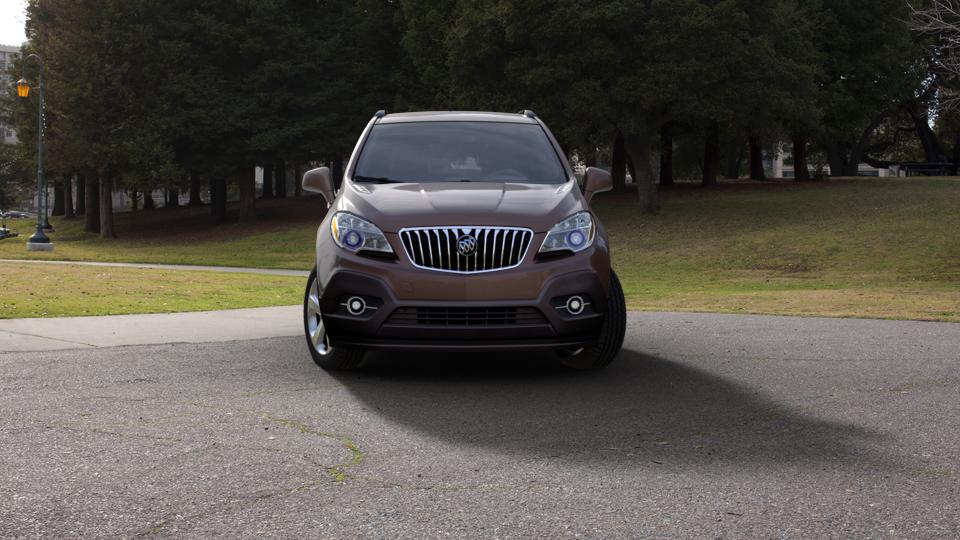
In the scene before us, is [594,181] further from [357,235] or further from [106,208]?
[106,208]

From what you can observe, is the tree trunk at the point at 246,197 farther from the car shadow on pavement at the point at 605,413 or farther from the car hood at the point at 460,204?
the car hood at the point at 460,204

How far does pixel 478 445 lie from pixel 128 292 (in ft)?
37.5

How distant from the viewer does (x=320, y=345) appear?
767 centimetres

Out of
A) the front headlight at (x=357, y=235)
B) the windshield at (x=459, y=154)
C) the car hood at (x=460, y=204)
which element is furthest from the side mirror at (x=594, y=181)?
the front headlight at (x=357, y=235)

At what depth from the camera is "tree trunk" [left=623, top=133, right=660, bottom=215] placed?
3631cm

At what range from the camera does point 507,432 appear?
5625 millimetres

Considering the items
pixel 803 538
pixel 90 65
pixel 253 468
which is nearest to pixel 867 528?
pixel 803 538

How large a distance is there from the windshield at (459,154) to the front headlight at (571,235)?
0.89 metres

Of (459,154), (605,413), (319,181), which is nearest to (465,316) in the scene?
(605,413)

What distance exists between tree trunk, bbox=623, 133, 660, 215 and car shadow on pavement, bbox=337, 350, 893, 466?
28723mm

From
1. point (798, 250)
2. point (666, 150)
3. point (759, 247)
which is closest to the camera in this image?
point (798, 250)

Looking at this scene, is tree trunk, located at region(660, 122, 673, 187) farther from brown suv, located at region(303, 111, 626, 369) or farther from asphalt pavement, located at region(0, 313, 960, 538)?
brown suv, located at region(303, 111, 626, 369)

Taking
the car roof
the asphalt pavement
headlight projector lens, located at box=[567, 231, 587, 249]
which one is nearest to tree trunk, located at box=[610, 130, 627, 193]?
the car roof

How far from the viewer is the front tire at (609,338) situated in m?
7.48
